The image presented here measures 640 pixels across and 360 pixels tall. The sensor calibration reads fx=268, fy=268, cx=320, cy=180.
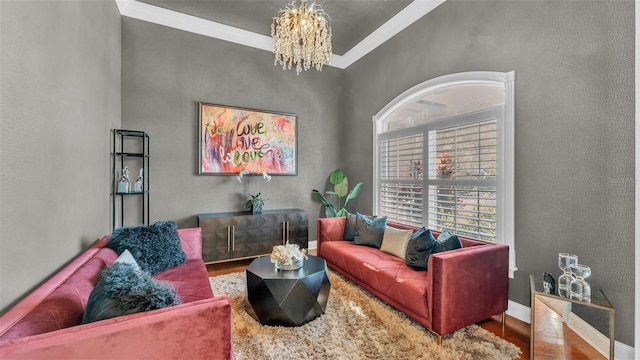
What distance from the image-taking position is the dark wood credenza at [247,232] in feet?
12.0

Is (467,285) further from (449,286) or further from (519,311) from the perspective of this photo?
(519,311)

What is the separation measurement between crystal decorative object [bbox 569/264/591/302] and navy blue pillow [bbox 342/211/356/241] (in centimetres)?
218

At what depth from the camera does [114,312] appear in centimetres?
116

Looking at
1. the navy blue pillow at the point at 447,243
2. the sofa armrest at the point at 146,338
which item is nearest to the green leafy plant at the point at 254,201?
the navy blue pillow at the point at 447,243

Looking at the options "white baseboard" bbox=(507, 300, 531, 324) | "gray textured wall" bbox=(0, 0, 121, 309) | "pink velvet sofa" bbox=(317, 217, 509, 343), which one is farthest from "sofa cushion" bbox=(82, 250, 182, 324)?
"white baseboard" bbox=(507, 300, 531, 324)

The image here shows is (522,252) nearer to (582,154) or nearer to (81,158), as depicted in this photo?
(582,154)

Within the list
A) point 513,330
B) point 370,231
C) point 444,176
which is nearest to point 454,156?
point 444,176

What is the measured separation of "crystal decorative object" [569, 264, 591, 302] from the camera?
178 centimetres

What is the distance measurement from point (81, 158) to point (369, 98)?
3.79 m

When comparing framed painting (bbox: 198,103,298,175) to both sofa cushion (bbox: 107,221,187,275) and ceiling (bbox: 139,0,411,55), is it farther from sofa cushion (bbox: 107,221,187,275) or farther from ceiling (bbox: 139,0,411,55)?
sofa cushion (bbox: 107,221,187,275)

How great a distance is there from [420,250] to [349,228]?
1250 millimetres

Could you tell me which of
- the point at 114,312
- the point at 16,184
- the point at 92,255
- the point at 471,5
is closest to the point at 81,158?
the point at 92,255

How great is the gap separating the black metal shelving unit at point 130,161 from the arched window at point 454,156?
11.1 ft

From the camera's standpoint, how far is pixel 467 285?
2.10 m
